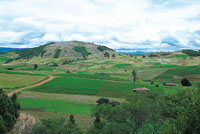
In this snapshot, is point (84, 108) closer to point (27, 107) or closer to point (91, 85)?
point (27, 107)

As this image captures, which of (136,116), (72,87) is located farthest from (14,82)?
(136,116)

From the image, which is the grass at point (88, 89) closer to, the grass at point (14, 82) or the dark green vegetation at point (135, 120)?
the grass at point (14, 82)

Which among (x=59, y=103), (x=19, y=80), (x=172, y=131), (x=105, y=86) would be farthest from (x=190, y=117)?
(x=19, y=80)

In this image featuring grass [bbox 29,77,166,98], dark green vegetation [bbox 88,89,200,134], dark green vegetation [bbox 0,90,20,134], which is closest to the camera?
dark green vegetation [bbox 88,89,200,134]

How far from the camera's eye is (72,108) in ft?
181

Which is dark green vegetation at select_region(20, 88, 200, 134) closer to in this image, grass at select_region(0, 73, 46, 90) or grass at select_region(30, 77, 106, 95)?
grass at select_region(30, 77, 106, 95)

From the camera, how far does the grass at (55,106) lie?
52938mm

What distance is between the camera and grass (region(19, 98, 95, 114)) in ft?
174

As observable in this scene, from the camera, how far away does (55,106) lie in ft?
187

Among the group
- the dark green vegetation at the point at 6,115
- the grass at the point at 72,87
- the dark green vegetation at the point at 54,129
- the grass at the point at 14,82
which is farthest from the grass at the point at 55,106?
the grass at the point at 14,82

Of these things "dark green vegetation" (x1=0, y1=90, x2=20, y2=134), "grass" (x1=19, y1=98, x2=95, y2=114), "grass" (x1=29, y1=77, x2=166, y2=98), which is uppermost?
"dark green vegetation" (x1=0, y1=90, x2=20, y2=134)

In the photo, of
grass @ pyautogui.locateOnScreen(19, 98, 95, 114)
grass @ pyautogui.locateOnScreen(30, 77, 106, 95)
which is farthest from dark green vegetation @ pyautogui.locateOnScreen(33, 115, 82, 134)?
grass @ pyautogui.locateOnScreen(30, 77, 106, 95)

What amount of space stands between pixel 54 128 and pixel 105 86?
61.5m

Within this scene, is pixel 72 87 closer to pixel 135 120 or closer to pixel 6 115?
pixel 6 115
